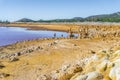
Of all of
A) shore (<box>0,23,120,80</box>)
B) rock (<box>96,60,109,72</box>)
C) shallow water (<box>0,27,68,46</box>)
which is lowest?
shallow water (<box>0,27,68,46</box>)

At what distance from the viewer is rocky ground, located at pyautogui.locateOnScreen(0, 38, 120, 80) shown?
1655cm

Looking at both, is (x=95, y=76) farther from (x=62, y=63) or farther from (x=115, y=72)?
(x=62, y=63)

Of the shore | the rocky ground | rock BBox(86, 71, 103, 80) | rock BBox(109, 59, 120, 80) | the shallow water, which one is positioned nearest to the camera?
rock BBox(109, 59, 120, 80)

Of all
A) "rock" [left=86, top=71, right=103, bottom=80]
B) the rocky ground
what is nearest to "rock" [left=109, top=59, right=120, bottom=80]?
the rocky ground

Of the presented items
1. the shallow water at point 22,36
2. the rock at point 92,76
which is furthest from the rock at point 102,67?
the shallow water at point 22,36

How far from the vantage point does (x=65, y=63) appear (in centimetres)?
2583

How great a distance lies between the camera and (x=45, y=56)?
29797 mm

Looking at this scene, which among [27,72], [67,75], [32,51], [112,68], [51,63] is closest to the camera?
[112,68]

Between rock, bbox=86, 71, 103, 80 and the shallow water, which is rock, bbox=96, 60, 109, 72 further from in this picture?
the shallow water

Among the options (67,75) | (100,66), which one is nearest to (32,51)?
(67,75)

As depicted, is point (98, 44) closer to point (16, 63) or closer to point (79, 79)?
point (16, 63)

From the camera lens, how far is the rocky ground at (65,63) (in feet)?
54.3

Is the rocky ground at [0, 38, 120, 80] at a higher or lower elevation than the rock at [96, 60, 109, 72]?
lower

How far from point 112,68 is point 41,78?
23.5 ft
